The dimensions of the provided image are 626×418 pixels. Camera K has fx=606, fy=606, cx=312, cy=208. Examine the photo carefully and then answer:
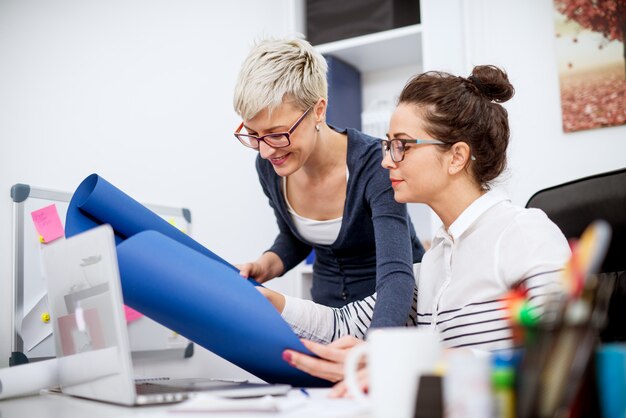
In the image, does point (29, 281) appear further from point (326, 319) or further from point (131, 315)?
point (326, 319)

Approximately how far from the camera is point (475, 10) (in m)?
2.30

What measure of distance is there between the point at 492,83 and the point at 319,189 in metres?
0.51

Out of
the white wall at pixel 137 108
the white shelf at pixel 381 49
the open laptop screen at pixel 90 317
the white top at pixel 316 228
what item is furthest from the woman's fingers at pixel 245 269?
the white shelf at pixel 381 49

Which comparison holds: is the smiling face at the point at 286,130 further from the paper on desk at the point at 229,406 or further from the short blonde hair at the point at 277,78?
the paper on desk at the point at 229,406

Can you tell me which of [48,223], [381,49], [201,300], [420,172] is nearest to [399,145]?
[420,172]

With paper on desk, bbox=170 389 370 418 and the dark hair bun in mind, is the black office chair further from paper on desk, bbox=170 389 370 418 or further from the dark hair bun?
paper on desk, bbox=170 389 370 418

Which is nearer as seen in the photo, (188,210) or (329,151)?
(329,151)

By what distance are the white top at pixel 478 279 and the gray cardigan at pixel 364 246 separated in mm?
73

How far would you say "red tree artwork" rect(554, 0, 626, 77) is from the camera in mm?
2023

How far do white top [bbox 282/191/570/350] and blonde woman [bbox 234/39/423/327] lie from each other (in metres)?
0.08

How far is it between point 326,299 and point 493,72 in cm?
71

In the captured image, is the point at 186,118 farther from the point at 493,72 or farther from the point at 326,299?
the point at 493,72

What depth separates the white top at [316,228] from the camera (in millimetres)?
1486

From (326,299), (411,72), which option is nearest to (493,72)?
(326,299)
